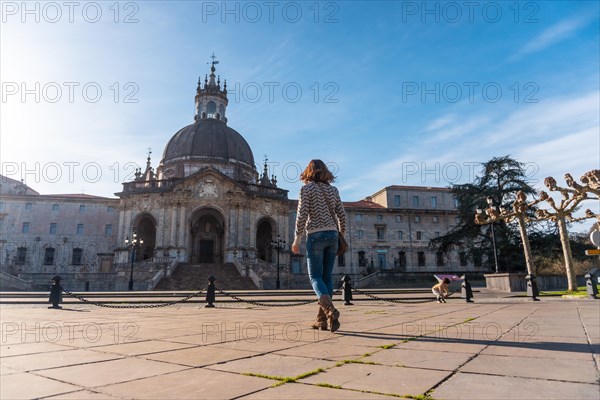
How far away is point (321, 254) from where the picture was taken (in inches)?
201

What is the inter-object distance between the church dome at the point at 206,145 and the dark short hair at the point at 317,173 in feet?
136

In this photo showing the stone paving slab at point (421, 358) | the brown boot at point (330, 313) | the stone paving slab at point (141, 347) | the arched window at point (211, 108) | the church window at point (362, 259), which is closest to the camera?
the stone paving slab at point (421, 358)

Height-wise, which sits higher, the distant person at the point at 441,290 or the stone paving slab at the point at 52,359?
the stone paving slab at the point at 52,359

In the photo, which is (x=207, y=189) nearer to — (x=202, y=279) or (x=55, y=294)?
(x=202, y=279)

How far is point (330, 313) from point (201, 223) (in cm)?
3978

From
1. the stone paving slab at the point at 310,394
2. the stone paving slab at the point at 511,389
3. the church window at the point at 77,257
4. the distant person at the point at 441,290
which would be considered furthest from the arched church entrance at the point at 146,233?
the stone paving slab at the point at 511,389

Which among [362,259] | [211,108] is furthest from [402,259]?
[211,108]

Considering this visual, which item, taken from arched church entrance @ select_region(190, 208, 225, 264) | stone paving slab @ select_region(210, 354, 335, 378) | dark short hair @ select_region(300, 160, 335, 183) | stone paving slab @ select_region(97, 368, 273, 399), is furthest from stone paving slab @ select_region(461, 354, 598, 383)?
arched church entrance @ select_region(190, 208, 225, 264)

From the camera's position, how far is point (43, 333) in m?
4.95

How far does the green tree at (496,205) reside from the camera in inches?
1340

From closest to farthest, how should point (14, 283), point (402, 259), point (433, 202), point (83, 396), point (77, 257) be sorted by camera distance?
1. point (83, 396)
2. point (14, 283)
3. point (77, 257)
4. point (402, 259)
5. point (433, 202)

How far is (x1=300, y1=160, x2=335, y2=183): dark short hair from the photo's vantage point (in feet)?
18.0

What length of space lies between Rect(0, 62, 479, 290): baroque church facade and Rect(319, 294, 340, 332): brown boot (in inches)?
1042

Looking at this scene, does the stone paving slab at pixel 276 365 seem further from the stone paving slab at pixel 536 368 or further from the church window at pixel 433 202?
the church window at pixel 433 202
